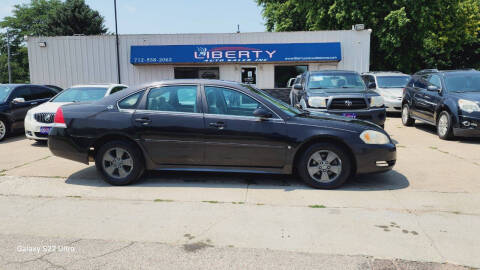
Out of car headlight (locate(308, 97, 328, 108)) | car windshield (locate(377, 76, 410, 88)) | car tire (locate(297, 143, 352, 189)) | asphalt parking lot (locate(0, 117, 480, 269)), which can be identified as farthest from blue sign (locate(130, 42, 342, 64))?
car tire (locate(297, 143, 352, 189))

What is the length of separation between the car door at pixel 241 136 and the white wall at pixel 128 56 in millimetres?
13428

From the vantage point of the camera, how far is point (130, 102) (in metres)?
5.56

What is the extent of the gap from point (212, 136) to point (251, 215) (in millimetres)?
1458

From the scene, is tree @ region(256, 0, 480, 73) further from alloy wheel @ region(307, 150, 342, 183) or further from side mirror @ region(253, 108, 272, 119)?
side mirror @ region(253, 108, 272, 119)

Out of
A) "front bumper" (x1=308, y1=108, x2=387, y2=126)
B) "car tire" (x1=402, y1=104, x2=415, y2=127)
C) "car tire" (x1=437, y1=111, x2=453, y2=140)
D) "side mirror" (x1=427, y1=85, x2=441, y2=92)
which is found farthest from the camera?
"car tire" (x1=402, y1=104, x2=415, y2=127)

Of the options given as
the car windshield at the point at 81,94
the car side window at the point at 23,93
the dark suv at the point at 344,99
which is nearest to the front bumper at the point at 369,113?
the dark suv at the point at 344,99

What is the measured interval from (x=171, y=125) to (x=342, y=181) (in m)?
2.55

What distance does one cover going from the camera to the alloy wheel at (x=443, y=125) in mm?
9250

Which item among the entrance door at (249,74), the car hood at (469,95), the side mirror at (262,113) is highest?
the entrance door at (249,74)

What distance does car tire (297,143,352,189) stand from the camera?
5.21 m

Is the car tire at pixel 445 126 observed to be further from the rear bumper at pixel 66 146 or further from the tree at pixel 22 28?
the tree at pixel 22 28

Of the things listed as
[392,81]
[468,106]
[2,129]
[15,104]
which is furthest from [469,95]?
[2,129]

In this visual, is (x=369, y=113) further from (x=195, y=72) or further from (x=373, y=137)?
(x=195, y=72)

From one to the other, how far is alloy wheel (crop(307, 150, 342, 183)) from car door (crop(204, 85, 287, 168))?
419 millimetres
